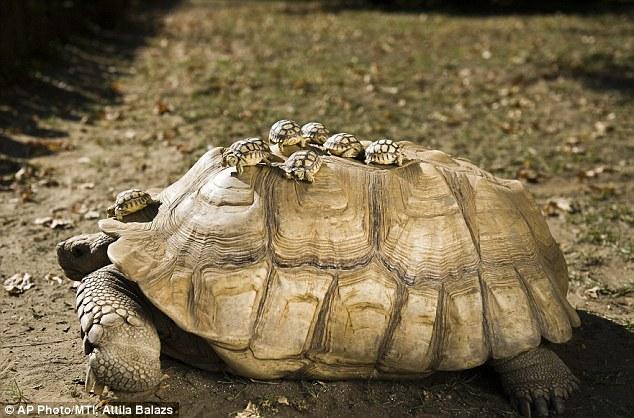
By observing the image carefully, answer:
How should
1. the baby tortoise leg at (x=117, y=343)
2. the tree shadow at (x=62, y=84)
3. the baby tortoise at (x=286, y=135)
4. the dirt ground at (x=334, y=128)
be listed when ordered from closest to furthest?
1. the baby tortoise leg at (x=117, y=343)
2. the dirt ground at (x=334, y=128)
3. the baby tortoise at (x=286, y=135)
4. the tree shadow at (x=62, y=84)

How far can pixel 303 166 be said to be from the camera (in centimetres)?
377

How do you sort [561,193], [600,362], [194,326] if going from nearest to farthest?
1. [194,326]
2. [600,362]
3. [561,193]

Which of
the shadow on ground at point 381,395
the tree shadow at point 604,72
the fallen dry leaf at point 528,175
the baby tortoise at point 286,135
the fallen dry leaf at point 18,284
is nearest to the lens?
the shadow on ground at point 381,395

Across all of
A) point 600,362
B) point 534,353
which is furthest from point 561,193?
point 534,353

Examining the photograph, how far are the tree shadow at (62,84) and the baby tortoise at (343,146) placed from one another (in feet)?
15.6

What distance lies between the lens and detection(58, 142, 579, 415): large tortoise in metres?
3.56

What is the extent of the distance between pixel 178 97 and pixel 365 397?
7.01m

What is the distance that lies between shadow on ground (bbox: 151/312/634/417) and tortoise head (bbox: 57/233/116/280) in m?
0.72

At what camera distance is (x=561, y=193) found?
6855 mm

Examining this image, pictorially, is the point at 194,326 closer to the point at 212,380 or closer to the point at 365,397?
the point at 212,380

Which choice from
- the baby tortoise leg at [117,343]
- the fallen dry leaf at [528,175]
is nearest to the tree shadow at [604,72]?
the fallen dry leaf at [528,175]

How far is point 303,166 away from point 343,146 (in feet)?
1.11

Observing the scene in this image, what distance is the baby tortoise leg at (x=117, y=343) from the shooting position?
11.5 feet

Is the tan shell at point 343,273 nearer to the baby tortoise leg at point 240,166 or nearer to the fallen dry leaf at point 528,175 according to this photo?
the baby tortoise leg at point 240,166
